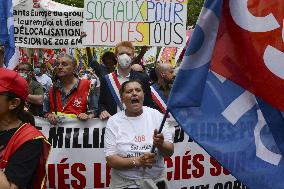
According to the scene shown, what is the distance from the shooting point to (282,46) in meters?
3.04

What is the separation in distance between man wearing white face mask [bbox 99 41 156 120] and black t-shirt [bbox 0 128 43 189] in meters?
2.73

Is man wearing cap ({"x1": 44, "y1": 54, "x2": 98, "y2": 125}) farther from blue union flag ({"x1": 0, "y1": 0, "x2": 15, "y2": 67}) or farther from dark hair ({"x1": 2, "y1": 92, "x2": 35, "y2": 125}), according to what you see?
dark hair ({"x1": 2, "y1": 92, "x2": 35, "y2": 125})

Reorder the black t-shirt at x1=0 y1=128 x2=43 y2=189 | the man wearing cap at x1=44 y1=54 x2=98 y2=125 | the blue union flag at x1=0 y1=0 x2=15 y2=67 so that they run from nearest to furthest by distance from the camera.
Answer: the black t-shirt at x1=0 y1=128 x2=43 y2=189 → the man wearing cap at x1=44 y1=54 x2=98 y2=125 → the blue union flag at x1=0 y1=0 x2=15 y2=67

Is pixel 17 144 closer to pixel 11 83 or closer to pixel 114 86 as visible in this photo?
→ pixel 11 83

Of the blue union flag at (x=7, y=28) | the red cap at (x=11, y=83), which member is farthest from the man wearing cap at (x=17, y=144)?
the blue union flag at (x=7, y=28)

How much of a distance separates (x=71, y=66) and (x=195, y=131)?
295 centimetres

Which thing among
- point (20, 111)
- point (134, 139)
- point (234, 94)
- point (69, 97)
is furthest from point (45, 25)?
point (234, 94)

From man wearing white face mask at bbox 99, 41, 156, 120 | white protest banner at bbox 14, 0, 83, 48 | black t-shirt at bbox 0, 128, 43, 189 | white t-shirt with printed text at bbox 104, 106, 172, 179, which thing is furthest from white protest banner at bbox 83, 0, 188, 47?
black t-shirt at bbox 0, 128, 43, 189

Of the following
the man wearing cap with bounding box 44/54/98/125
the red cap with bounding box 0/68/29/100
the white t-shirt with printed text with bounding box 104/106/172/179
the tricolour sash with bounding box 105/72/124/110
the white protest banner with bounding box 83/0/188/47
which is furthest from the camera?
the white protest banner with bounding box 83/0/188/47

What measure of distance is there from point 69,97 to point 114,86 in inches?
18.2

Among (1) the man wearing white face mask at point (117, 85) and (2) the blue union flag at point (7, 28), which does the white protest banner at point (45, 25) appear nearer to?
(2) the blue union flag at point (7, 28)

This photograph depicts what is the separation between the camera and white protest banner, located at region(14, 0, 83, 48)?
8516 mm

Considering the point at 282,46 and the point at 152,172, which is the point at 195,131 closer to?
the point at 282,46

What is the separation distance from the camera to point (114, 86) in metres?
→ 5.78
